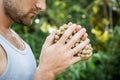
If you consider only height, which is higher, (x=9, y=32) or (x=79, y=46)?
(x=9, y=32)

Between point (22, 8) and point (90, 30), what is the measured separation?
2.73 metres

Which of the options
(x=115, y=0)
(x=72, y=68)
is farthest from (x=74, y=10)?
(x=72, y=68)

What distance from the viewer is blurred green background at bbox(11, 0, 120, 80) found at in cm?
424

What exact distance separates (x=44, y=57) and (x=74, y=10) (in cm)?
309

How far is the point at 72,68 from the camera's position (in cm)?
420

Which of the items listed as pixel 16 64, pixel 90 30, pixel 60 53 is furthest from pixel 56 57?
pixel 90 30

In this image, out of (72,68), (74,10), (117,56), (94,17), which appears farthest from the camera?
(94,17)

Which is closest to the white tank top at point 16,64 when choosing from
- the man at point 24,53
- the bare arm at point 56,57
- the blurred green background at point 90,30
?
the man at point 24,53

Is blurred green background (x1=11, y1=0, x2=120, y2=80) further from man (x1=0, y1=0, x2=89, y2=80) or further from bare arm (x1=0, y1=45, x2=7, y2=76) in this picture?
bare arm (x1=0, y1=45, x2=7, y2=76)

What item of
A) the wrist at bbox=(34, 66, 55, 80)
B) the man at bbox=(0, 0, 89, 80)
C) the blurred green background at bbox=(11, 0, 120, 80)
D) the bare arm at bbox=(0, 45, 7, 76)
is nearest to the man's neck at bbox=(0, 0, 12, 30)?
the man at bbox=(0, 0, 89, 80)

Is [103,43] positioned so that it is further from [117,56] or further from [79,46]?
[79,46]

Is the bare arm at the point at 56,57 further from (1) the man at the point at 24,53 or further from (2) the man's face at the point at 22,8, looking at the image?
(2) the man's face at the point at 22,8

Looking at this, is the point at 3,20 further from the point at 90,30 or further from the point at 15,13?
the point at 90,30

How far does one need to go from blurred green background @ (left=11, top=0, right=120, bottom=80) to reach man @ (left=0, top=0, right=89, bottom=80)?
211cm
